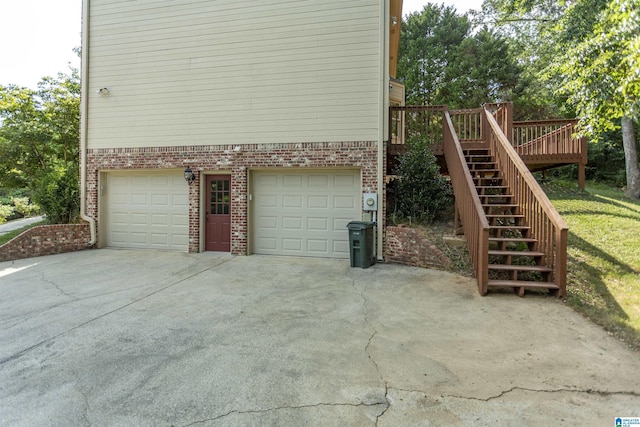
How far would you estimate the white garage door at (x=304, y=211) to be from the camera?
7.88 meters

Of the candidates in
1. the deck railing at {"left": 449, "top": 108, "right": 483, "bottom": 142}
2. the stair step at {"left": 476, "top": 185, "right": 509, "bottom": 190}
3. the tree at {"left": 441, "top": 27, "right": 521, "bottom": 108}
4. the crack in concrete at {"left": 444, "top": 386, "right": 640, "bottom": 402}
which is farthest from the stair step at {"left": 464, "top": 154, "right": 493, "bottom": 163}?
the tree at {"left": 441, "top": 27, "right": 521, "bottom": 108}

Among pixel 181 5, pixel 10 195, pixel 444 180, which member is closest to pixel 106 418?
pixel 444 180

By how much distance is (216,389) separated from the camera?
2.61 meters

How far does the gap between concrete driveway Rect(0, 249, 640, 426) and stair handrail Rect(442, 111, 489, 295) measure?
1.37 feet

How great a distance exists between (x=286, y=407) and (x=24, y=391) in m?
2.11

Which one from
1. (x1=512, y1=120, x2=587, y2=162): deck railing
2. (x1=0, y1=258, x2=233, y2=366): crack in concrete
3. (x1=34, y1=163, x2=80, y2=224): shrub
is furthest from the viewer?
(x1=512, y1=120, x2=587, y2=162): deck railing

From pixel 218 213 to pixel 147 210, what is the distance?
2126 mm

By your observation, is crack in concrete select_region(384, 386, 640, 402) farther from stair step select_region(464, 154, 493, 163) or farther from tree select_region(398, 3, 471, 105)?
tree select_region(398, 3, 471, 105)

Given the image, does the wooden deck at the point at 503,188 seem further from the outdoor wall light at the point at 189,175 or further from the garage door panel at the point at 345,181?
the outdoor wall light at the point at 189,175

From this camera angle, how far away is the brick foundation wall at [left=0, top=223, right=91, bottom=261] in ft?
24.9

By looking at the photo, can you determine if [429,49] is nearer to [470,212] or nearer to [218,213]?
[218,213]

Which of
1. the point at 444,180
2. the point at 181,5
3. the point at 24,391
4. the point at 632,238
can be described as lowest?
the point at 24,391

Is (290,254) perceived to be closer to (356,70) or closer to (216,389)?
(356,70)

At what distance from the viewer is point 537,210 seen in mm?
5297
